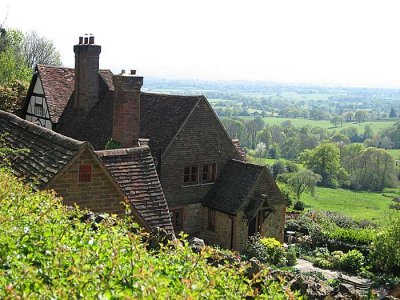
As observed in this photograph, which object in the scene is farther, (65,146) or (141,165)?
(141,165)

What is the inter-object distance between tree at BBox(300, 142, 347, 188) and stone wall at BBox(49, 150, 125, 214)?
79.1m

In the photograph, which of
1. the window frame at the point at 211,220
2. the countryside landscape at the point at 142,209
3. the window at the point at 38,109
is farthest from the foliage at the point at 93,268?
the window at the point at 38,109

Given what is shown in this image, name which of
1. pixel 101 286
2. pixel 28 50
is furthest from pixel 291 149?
pixel 101 286

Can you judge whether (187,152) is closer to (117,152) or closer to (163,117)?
(163,117)

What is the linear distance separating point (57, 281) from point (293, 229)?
34127 mm

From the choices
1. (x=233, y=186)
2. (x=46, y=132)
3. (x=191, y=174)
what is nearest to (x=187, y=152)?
(x=191, y=174)

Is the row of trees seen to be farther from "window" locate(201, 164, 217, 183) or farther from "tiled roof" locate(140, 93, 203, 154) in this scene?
"window" locate(201, 164, 217, 183)

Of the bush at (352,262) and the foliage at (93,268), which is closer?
the foliage at (93,268)

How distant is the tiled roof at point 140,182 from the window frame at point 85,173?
37.2 inches

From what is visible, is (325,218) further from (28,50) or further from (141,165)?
(28,50)

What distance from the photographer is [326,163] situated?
92.2 m

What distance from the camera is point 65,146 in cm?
1232

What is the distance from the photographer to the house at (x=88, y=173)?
39.2ft

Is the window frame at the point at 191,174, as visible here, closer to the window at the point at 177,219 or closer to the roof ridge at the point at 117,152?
the window at the point at 177,219
